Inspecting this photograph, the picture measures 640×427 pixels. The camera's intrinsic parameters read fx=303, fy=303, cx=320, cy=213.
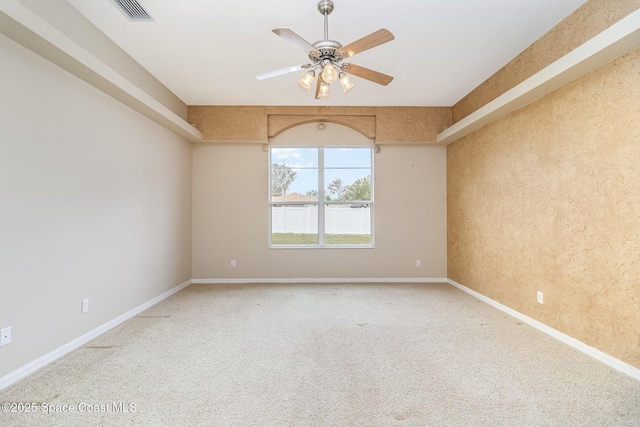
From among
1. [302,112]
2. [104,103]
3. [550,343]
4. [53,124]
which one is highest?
[302,112]

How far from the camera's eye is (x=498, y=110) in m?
3.42

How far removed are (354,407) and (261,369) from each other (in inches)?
31.3

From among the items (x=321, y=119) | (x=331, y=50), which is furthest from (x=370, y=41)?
(x=321, y=119)

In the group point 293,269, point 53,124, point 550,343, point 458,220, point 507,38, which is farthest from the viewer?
point 293,269

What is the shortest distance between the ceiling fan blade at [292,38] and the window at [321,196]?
2971mm

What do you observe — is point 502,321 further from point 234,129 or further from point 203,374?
point 234,129

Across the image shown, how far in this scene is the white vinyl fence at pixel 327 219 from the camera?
5.26 meters

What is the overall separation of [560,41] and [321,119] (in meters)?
3.14

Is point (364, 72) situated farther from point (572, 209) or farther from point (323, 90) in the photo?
point (572, 209)

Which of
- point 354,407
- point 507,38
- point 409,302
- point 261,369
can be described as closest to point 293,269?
point 409,302

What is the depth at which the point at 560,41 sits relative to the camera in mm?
2738

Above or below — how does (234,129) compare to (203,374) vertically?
above

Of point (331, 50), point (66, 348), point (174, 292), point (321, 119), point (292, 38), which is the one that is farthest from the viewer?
point (321, 119)

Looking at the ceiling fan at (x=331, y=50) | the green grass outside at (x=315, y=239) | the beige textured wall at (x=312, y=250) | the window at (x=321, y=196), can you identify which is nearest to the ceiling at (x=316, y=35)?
the ceiling fan at (x=331, y=50)
